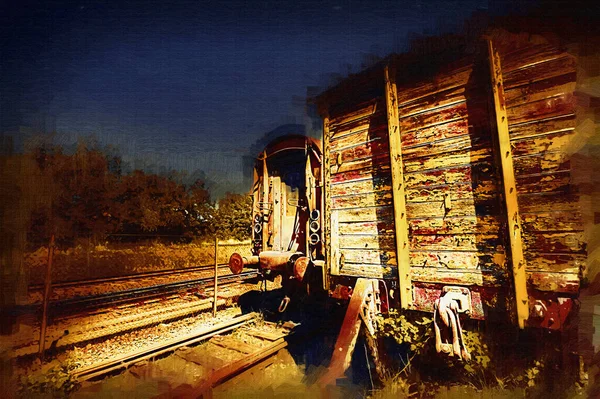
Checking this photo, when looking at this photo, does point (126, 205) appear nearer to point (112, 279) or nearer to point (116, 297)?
point (112, 279)

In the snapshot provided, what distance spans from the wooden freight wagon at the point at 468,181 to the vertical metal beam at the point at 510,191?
0.01 meters

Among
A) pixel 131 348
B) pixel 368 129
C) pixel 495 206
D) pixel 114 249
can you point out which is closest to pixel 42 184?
pixel 131 348

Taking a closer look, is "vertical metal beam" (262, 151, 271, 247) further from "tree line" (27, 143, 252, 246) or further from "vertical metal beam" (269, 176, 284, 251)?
"tree line" (27, 143, 252, 246)

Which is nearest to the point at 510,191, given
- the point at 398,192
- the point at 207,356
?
the point at 398,192

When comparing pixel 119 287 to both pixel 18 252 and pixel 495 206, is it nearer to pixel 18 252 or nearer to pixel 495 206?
pixel 18 252

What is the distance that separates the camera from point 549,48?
8.22ft

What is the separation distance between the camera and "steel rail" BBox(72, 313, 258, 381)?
340 centimetres

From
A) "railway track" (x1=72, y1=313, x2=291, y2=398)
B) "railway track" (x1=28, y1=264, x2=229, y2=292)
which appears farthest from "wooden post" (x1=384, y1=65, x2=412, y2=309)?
"railway track" (x1=28, y1=264, x2=229, y2=292)

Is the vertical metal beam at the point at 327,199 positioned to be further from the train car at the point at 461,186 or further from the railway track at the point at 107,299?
the railway track at the point at 107,299

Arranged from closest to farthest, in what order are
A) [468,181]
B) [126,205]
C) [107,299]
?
1. [468,181]
2. [107,299]
3. [126,205]

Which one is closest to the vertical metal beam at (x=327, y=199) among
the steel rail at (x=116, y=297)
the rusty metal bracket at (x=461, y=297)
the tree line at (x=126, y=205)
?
the rusty metal bracket at (x=461, y=297)

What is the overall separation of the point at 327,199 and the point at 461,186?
189cm

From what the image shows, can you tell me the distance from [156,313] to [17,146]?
4347 mm

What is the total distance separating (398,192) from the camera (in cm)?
326
